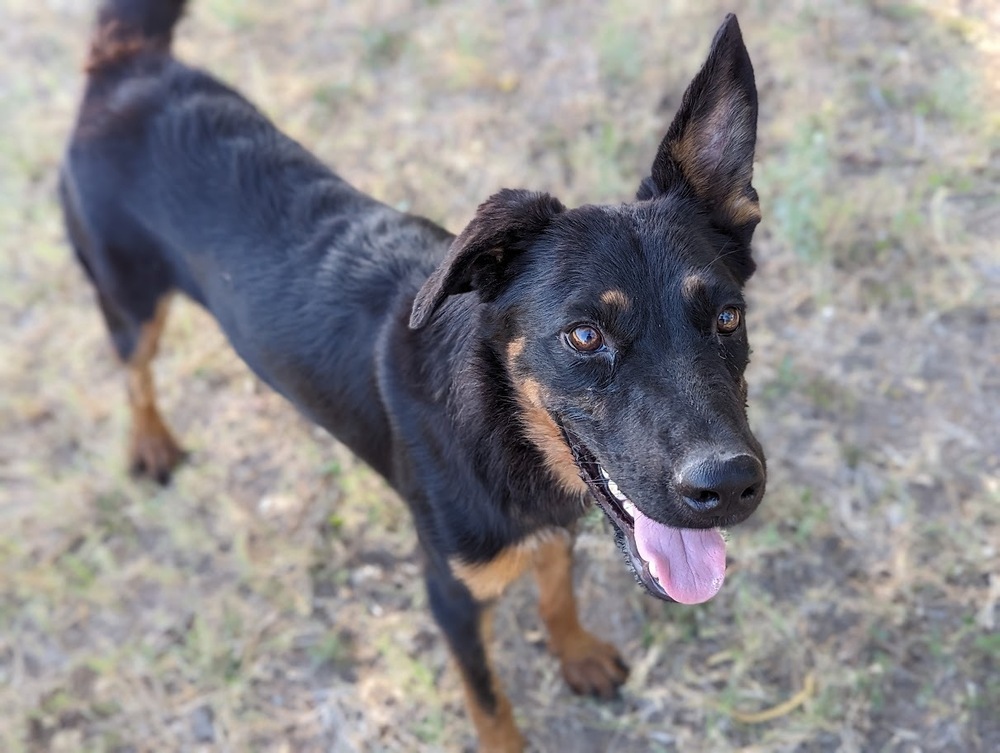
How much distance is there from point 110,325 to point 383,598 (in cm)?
199

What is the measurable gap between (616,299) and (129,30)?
118 inches

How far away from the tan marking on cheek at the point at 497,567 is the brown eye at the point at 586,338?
79 cm

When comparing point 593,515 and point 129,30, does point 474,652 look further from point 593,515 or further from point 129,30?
point 129,30

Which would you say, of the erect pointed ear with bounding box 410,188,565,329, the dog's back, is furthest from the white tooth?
the dog's back

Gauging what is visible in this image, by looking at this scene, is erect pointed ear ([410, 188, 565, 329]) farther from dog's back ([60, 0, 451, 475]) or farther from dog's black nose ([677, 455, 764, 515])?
dog's black nose ([677, 455, 764, 515])

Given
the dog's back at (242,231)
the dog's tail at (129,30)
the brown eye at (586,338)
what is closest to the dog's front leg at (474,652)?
the dog's back at (242,231)

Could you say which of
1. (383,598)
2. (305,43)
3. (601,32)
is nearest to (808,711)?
(383,598)

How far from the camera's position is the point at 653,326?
236 centimetres

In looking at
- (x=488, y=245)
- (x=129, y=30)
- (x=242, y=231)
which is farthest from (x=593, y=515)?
(x=129, y=30)

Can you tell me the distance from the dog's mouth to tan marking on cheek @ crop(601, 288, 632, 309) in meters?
0.42

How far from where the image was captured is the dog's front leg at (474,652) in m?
3.01

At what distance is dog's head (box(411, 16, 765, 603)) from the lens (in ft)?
7.33

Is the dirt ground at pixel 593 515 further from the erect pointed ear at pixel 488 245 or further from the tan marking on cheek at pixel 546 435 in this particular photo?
the erect pointed ear at pixel 488 245

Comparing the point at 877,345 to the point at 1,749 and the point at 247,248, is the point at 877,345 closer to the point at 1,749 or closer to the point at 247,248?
the point at 247,248
